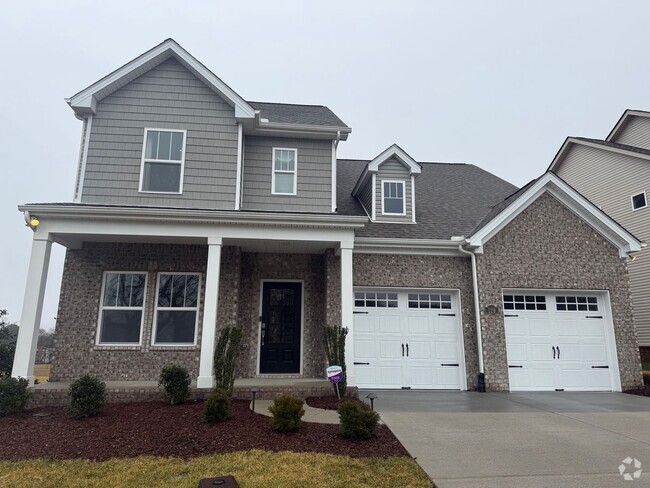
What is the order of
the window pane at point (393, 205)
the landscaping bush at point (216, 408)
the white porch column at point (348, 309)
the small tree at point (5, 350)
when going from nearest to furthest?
the landscaping bush at point (216, 408), the white porch column at point (348, 309), the small tree at point (5, 350), the window pane at point (393, 205)

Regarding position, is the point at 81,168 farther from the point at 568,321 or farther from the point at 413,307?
the point at 568,321

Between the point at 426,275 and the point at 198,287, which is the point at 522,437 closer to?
the point at 426,275

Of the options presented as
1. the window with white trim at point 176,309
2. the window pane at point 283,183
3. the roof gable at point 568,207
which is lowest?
the window with white trim at point 176,309

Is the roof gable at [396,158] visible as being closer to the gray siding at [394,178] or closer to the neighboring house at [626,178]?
the gray siding at [394,178]

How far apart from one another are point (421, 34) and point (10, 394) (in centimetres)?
3338

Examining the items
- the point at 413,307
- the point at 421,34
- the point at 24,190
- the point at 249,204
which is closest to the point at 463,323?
the point at 413,307

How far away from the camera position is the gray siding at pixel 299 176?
10.3m

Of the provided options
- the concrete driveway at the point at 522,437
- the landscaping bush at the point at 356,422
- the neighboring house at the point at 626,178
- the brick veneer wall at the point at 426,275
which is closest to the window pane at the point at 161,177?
the brick veneer wall at the point at 426,275

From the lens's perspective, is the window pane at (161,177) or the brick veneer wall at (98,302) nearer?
the brick veneer wall at (98,302)

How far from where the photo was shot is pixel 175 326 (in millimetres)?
9570

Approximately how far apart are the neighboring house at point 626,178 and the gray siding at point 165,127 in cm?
1347

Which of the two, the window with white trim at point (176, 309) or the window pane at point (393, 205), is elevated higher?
the window pane at point (393, 205)

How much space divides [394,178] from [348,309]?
4.75m

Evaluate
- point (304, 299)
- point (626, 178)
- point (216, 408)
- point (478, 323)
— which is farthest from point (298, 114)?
point (626, 178)
